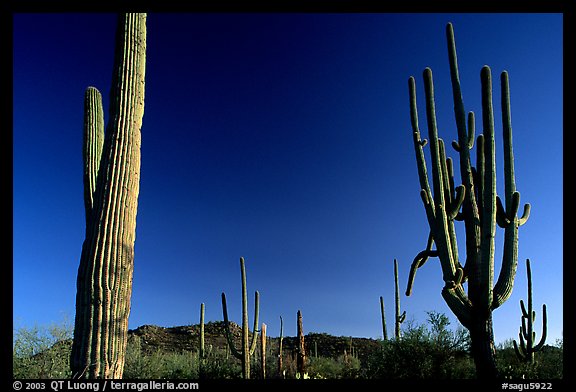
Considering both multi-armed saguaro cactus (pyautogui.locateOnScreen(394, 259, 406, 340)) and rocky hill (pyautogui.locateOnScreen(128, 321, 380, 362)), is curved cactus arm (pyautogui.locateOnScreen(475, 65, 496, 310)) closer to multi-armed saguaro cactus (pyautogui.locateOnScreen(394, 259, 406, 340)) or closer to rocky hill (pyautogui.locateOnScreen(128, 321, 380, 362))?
multi-armed saguaro cactus (pyautogui.locateOnScreen(394, 259, 406, 340))

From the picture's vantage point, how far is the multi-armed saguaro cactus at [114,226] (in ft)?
21.9

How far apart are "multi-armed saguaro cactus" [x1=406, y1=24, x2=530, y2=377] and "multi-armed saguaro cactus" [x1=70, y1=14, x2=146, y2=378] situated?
5.10m

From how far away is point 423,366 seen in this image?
11.7 metres

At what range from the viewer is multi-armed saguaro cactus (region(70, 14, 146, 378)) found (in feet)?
21.9

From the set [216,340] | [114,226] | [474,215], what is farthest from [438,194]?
[216,340]

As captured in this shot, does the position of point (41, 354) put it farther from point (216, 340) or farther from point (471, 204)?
point (216, 340)

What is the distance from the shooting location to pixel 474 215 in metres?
9.36

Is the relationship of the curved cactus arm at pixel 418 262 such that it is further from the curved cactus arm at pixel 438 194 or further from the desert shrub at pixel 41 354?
the desert shrub at pixel 41 354

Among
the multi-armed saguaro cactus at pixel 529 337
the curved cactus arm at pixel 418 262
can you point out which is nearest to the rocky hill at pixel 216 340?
the multi-armed saguaro cactus at pixel 529 337

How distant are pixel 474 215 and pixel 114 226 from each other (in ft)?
19.8

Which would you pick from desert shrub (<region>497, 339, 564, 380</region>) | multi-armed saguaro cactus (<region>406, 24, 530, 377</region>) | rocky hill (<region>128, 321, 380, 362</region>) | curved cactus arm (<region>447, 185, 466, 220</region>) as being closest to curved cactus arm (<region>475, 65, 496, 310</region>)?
multi-armed saguaro cactus (<region>406, 24, 530, 377</region>)
